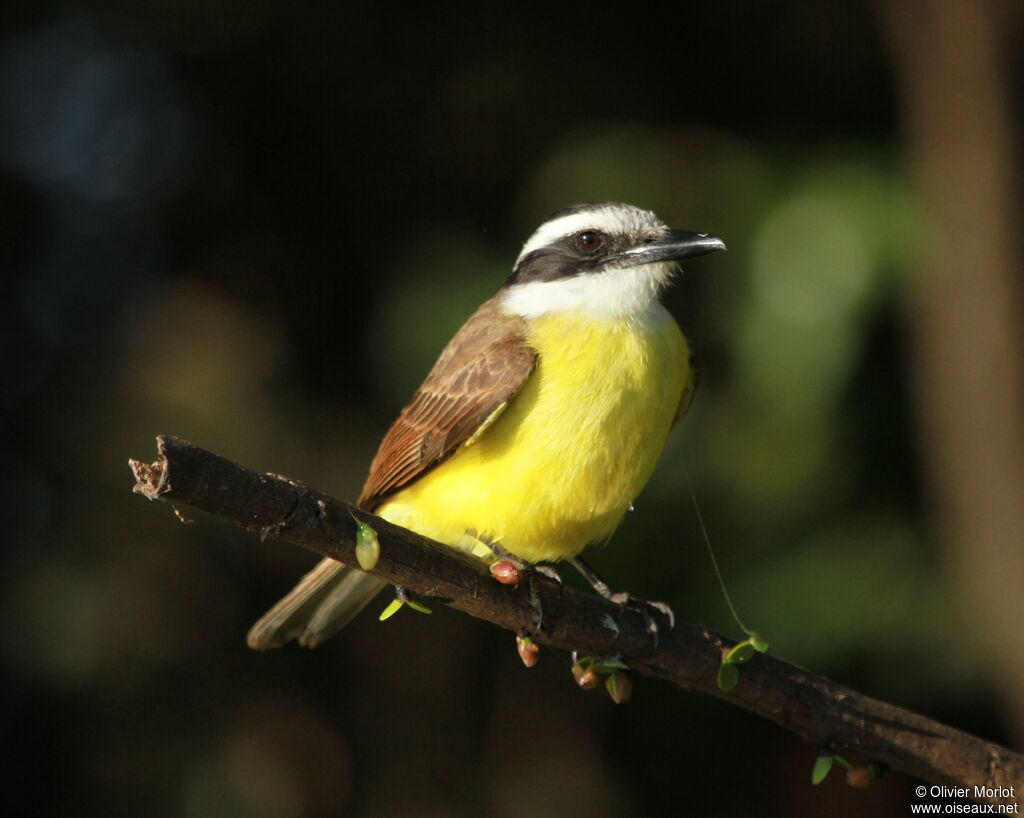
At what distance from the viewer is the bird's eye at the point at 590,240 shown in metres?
4.25

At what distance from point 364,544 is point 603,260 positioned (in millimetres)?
1616

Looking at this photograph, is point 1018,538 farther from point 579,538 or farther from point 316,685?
point 316,685

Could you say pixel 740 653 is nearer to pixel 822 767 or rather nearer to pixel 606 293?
pixel 822 767

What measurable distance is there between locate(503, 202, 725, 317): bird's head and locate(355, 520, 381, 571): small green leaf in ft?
4.46

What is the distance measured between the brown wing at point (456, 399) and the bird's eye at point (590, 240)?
31 centimetres

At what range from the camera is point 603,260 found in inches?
166

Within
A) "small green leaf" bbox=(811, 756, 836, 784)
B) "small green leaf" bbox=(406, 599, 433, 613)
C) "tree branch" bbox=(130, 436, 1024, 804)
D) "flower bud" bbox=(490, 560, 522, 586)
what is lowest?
"small green leaf" bbox=(811, 756, 836, 784)

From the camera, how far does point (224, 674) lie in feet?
19.1

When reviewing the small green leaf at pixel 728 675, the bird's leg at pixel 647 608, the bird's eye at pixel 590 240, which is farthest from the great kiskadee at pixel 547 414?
the small green leaf at pixel 728 675

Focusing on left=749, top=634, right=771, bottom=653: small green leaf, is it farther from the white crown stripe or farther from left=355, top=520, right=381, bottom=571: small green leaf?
the white crown stripe

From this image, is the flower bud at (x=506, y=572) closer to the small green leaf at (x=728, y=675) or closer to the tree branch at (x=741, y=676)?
the tree branch at (x=741, y=676)

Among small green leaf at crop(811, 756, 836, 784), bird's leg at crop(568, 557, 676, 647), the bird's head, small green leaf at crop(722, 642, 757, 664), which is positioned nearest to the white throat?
the bird's head

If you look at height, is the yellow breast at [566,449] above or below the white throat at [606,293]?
below

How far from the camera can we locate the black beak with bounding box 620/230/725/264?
409 centimetres
